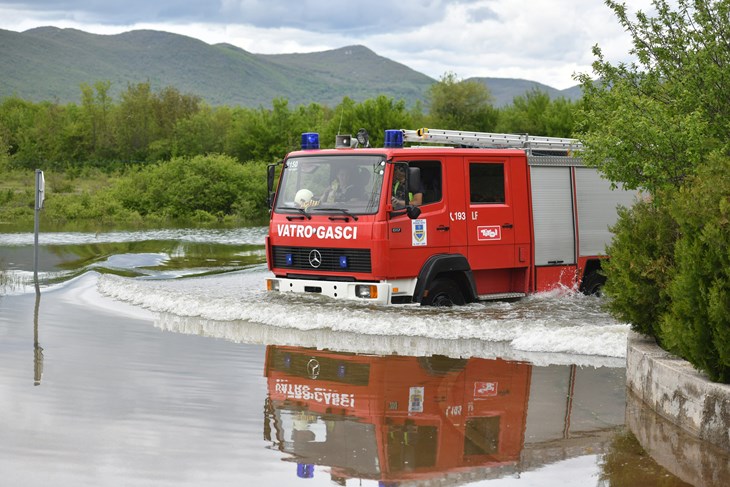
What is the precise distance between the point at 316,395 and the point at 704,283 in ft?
11.3

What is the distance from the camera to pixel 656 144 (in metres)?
12.0

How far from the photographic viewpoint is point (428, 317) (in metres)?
13.7

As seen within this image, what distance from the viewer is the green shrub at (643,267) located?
937 cm

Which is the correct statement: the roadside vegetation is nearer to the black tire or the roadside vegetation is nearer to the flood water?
the flood water

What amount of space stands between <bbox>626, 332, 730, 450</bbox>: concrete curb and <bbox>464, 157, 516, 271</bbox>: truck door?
5343 mm

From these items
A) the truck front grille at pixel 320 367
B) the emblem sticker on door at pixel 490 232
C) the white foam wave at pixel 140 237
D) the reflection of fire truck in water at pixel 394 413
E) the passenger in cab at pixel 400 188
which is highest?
the passenger in cab at pixel 400 188

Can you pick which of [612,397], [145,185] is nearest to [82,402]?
[612,397]

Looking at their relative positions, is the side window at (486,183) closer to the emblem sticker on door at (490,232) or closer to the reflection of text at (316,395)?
the emblem sticker on door at (490,232)

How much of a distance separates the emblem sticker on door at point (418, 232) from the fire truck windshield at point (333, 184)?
0.64m

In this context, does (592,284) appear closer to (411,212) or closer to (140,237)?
(411,212)

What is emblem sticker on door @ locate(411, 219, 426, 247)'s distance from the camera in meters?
14.0

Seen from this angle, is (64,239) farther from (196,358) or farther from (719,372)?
(719,372)

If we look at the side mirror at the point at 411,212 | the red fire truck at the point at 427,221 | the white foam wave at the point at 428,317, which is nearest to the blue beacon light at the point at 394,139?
the red fire truck at the point at 427,221

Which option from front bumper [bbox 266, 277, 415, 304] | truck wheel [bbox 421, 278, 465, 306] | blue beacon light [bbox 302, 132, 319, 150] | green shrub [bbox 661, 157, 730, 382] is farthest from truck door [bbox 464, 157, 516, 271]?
green shrub [bbox 661, 157, 730, 382]
